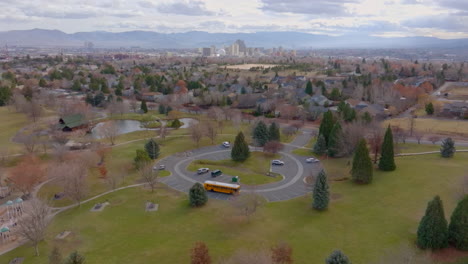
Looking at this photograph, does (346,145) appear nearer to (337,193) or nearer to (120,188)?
(337,193)

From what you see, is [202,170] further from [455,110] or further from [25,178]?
A: [455,110]

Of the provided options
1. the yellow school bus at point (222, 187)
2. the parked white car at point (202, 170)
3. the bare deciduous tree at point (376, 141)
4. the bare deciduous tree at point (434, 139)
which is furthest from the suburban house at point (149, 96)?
the bare deciduous tree at point (434, 139)

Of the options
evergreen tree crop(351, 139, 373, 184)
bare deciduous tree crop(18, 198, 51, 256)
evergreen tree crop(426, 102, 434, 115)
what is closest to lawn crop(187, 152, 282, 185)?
evergreen tree crop(351, 139, 373, 184)

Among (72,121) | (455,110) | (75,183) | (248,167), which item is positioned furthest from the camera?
(455,110)

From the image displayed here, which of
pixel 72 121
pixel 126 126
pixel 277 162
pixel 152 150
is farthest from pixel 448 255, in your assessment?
pixel 72 121

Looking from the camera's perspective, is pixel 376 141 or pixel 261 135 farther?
pixel 261 135

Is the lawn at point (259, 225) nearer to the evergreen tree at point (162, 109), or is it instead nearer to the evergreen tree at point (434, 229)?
the evergreen tree at point (434, 229)

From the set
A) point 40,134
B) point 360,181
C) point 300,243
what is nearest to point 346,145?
point 360,181
